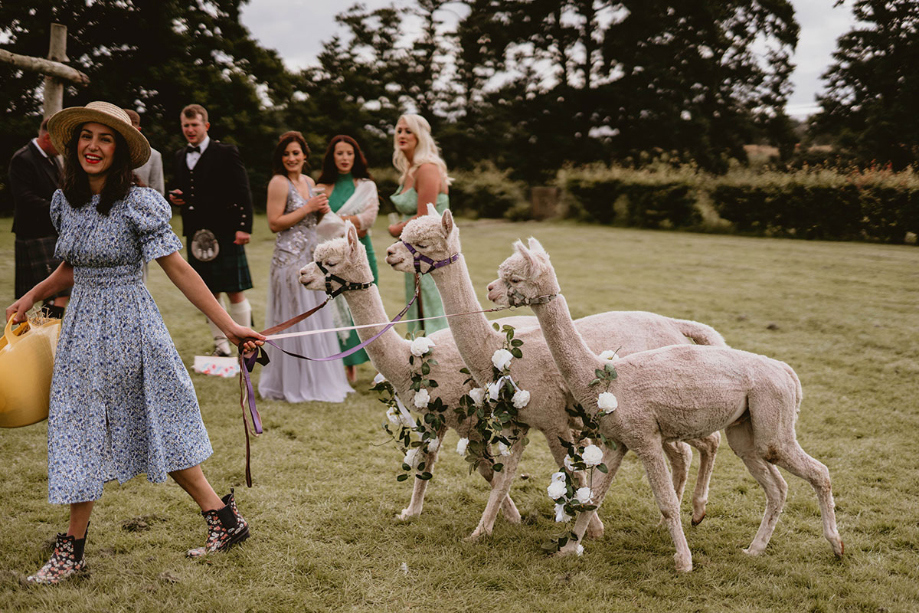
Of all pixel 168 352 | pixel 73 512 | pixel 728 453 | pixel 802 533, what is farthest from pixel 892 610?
pixel 73 512

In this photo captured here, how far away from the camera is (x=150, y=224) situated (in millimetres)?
3209

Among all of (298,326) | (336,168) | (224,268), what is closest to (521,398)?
(298,326)

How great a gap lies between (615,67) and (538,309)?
36.4 meters

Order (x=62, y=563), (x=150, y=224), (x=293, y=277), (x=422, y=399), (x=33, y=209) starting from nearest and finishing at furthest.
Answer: (x=150, y=224) < (x=62, y=563) < (x=422, y=399) < (x=293, y=277) < (x=33, y=209)

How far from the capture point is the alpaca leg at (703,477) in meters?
4.18

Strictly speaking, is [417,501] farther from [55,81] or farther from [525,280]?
[55,81]

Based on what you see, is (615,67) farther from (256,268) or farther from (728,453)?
(728,453)

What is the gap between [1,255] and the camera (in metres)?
14.0

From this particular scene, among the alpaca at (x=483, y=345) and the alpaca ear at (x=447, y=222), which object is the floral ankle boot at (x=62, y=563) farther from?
the alpaca ear at (x=447, y=222)

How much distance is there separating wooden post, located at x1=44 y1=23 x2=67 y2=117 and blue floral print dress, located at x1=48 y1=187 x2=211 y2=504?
5.67m

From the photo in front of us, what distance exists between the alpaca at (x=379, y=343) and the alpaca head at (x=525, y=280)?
0.78 meters

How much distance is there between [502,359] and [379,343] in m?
0.83

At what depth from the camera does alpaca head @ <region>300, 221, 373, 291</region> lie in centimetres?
397

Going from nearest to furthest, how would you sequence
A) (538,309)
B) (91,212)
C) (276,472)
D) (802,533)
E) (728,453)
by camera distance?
(91,212)
(538,309)
(802,533)
(276,472)
(728,453)
